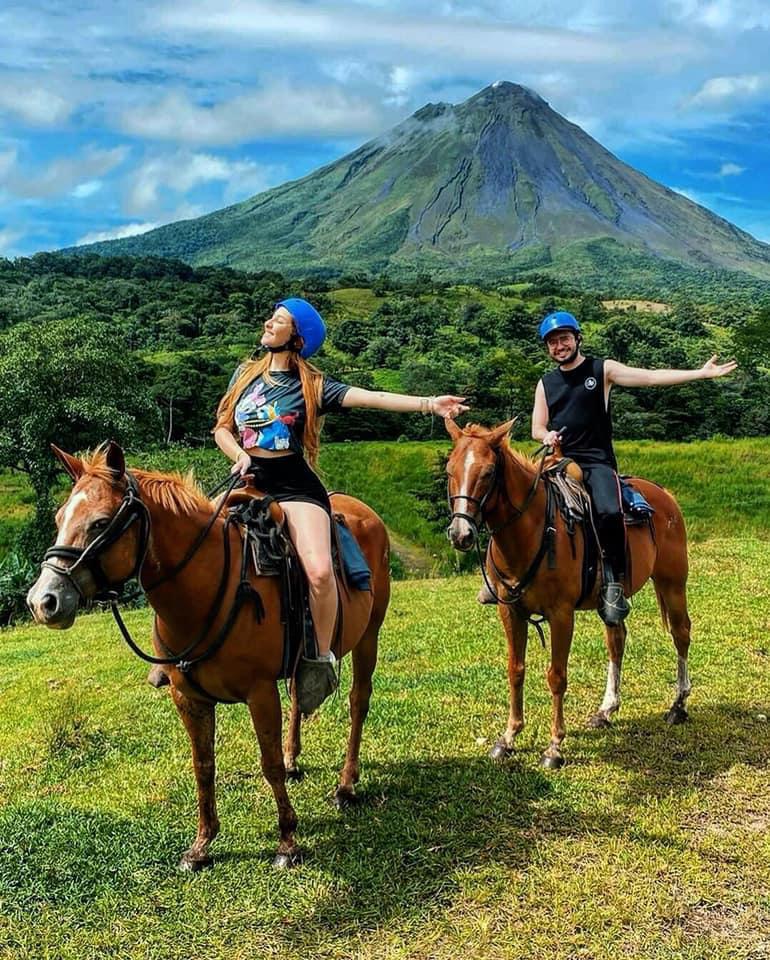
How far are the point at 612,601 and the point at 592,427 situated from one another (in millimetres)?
1297

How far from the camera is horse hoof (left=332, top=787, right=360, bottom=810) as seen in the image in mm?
4727

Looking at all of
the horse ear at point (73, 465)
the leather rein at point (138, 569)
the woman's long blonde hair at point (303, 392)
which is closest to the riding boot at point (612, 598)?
the woman's long blonde hair at point (303, 392)

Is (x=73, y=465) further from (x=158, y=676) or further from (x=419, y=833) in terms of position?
(x=419, y=833)

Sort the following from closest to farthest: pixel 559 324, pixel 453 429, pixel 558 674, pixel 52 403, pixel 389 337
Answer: pixel 453 429
pixel 558 674
pixel 559 324
pixel 52 403
pixel 389 337

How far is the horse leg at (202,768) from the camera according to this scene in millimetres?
4012

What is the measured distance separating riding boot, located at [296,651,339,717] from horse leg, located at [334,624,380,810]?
80 cm

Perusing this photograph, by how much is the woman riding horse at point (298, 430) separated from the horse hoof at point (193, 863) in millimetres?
1004

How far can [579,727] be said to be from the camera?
5957 millimetres

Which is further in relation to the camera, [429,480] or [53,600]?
[429,480]

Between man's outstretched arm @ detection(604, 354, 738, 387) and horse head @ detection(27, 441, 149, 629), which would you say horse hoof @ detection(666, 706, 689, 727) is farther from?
horse head @ detection(27, 441, 149, 629)

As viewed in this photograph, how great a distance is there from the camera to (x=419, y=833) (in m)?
4.38

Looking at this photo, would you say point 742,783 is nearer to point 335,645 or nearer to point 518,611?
point 518,611

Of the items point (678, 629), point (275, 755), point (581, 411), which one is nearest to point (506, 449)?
point (581, 411)

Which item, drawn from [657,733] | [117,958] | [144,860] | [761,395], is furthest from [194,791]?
[761,395]
